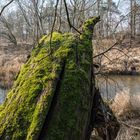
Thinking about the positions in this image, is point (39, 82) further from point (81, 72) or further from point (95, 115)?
point (95, 115)

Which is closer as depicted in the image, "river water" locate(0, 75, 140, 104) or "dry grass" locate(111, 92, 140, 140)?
"river water" locate(0, 75, 140, 104)

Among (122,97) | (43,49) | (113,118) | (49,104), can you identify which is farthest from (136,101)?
(49,104)

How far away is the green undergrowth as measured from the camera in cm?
300

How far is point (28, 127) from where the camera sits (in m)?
3.00

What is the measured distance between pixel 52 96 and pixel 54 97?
0.14 feet

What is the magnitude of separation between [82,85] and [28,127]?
0.78m

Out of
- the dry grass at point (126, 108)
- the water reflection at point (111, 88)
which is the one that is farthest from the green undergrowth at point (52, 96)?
the dry grass at point (126, 108)

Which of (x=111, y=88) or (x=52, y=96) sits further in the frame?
(x=111, y=88)

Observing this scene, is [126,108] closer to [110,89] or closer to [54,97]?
[110,89]

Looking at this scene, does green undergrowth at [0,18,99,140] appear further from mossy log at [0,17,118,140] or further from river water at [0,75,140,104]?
river water at [0,75,140,104]

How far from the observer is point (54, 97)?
10.7ft

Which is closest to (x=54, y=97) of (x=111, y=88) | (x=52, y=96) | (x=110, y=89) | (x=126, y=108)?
(x=52, y=96)

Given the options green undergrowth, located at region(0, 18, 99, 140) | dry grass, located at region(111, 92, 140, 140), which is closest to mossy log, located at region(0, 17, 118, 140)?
green undergrowth, located at region(0, 18, 99, 140)

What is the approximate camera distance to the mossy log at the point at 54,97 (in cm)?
300
